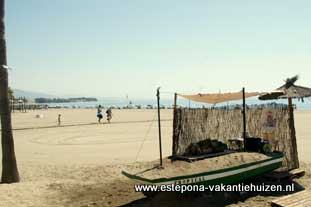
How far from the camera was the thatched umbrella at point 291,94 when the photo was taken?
430 inches

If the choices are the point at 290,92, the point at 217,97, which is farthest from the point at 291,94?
the point at 217,97

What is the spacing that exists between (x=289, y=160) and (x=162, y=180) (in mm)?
5137

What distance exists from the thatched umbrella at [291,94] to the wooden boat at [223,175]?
1501 mm

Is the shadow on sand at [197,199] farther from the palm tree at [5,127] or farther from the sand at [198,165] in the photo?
the palm tree at [5,127]

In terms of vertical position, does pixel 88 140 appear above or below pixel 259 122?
below

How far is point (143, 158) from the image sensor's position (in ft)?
47.8

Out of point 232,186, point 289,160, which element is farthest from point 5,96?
point 289,160

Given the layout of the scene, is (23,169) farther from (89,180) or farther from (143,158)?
(143,158)

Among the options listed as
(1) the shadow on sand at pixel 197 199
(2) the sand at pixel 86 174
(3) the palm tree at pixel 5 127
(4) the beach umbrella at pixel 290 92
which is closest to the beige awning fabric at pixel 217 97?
(4) the beach umbrella at pixel 290 92

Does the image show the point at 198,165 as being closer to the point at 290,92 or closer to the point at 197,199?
the point at 197,199

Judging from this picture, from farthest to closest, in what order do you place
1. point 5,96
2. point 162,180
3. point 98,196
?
point 5,96
point 98,196
point 162,180

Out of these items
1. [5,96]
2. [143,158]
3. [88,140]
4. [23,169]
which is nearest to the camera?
[5,96]

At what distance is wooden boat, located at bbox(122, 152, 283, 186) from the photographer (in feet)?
25.0

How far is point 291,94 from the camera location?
11.2 metres
